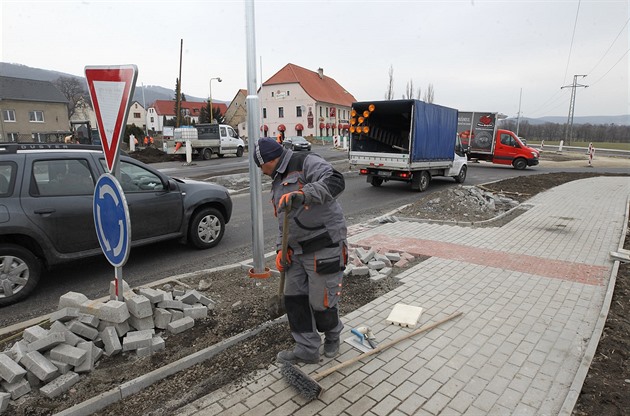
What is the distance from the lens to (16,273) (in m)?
4.58

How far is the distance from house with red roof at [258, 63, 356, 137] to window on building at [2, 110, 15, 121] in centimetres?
3092

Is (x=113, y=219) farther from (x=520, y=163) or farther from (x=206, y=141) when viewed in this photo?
(x=206, y=141)

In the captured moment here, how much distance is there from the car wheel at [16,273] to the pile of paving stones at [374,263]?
3.84 meters

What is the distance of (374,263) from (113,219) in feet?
11.3

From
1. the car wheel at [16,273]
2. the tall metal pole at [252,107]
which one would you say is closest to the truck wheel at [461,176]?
the tall metal pole at [252,107]

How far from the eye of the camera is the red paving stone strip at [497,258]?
5.51 metres

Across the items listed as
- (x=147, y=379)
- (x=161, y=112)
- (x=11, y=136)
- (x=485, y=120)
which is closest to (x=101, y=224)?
(x=147, y=379)

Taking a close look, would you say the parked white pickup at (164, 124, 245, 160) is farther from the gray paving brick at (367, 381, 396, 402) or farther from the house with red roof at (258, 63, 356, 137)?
the house with red roof at (258, 63, 356, 137)

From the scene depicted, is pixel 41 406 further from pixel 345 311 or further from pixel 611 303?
pixel 611 303

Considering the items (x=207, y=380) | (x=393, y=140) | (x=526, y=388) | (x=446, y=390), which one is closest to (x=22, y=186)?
(x=207, y=380)

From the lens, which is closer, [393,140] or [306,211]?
[306,211]

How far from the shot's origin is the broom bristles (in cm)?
279

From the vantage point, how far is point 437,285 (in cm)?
504

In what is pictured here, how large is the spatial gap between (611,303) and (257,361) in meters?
4.17
